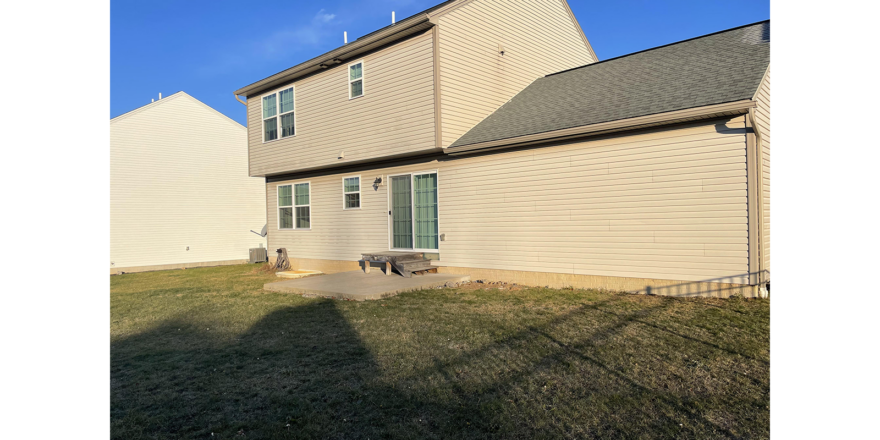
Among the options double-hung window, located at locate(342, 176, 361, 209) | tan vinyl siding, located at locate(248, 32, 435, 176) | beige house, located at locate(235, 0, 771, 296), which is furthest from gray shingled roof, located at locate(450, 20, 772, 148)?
double-hung window, located at locate(342, 176, 361, 209)

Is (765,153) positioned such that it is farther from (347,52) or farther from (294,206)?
(294,206)

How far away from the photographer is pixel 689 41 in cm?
1225

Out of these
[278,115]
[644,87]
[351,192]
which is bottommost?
[351,192]

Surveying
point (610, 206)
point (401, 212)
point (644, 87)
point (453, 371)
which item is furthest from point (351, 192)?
point (453, 371)

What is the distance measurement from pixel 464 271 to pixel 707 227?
5.23 m

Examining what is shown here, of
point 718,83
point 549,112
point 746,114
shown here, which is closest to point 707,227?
point 746,114

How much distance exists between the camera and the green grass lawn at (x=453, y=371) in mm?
3771

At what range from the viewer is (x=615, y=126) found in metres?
9.17

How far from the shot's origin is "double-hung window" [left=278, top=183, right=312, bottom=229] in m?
16.2

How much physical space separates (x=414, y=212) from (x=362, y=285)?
2825 mm

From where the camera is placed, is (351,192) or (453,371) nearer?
(453,371)
